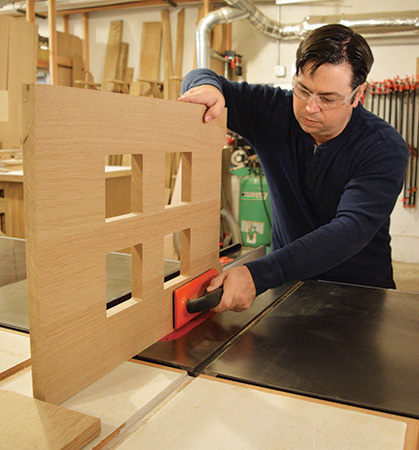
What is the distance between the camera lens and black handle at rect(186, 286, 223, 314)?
3.02 ft

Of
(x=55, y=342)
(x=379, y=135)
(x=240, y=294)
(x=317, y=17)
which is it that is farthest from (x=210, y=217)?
(x=317, y=17)

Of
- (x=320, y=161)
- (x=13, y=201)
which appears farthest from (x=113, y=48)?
(x=320, y=161)

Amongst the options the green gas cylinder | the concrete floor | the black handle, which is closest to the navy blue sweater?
the black handle

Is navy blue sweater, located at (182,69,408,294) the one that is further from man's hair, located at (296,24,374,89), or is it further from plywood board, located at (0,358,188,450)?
plywood board, located at (0,358,188,450)

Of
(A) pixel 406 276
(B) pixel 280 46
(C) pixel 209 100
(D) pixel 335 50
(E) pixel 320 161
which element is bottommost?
(A) pixel 406 276

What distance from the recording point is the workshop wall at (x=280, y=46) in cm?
424

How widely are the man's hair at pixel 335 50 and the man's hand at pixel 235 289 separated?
23.3 inches

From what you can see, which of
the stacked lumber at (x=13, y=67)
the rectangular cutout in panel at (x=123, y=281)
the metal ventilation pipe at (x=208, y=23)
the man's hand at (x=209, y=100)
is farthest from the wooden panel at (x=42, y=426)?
the metal ventilation pipe at (x=208, y=23)

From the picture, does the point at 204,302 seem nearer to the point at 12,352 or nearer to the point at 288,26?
the point at 12,352

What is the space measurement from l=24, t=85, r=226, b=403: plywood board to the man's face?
45 centimetres

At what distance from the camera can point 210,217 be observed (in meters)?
1.03

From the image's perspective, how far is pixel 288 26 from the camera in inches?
171

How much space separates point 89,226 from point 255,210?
150 inches

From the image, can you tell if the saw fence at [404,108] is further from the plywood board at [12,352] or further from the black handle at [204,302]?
the plywood board at [12,352]
